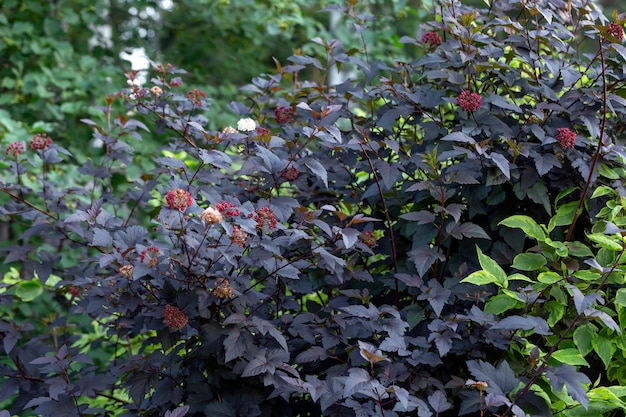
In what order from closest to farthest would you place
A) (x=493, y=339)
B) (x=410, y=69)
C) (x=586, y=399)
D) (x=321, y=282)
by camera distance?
1. (x=586, y=399)
2. (x=493, y=339)
3. (x=321, y=282)
4. (x=410, y=69)

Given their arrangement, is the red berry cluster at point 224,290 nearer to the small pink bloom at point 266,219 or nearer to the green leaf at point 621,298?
the small pink bloom at point 266,219

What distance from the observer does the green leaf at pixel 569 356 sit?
5.24 ft

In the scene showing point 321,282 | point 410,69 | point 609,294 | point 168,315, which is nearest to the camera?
point 168,315

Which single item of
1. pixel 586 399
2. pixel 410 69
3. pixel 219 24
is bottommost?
pixel 219 24

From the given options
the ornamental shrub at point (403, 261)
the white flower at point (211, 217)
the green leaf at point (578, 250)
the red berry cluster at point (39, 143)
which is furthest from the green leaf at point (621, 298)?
the red berry cluster at point (39, 143)

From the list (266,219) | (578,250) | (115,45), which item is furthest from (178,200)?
(115,45)

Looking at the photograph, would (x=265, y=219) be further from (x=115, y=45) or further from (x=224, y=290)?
(x=115, y=45)

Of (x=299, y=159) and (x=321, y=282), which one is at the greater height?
(x=299, y=159)

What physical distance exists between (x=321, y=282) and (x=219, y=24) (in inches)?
140

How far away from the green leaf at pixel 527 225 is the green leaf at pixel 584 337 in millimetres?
248

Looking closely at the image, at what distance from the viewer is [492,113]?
1922 millimetres

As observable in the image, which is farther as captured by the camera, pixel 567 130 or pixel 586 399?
pixel 567 130

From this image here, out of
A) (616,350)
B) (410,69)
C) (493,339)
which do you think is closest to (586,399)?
(493,339)

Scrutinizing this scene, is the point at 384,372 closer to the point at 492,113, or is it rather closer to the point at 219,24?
the point at 492,113
